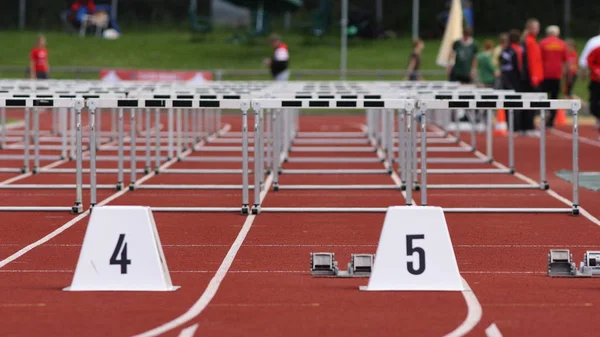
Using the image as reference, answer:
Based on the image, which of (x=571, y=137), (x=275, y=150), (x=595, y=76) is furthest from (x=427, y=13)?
(x=275, y=150)

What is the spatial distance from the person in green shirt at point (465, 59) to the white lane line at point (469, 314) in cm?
2041

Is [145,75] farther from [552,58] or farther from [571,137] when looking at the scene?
[552,58]

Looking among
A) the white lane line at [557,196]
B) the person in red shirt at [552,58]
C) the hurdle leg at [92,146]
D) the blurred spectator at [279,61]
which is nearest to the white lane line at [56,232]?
the hurdle leg at [92,146]

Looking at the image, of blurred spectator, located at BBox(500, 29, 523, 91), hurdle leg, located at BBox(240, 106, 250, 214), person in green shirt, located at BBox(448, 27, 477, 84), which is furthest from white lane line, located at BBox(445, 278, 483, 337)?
person in green shirt, located at BBox(448, 27, 477, 84)

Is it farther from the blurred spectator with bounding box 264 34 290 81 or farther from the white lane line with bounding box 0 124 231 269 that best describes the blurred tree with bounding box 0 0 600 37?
the white lane line with bounding box 0 124 231 269

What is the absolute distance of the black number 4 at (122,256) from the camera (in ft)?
28.6

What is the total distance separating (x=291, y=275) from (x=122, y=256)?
1.35 m

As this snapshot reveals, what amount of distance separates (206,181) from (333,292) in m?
9.24

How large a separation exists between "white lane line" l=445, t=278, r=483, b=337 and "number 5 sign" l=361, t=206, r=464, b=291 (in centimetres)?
16

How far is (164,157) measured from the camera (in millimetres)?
21719

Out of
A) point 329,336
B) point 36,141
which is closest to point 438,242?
point 329,336

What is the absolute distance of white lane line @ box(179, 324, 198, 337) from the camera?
7364mm

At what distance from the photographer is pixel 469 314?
8.00 m

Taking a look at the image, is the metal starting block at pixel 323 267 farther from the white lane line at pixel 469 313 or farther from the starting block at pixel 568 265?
the starting block at pixel 568 265
